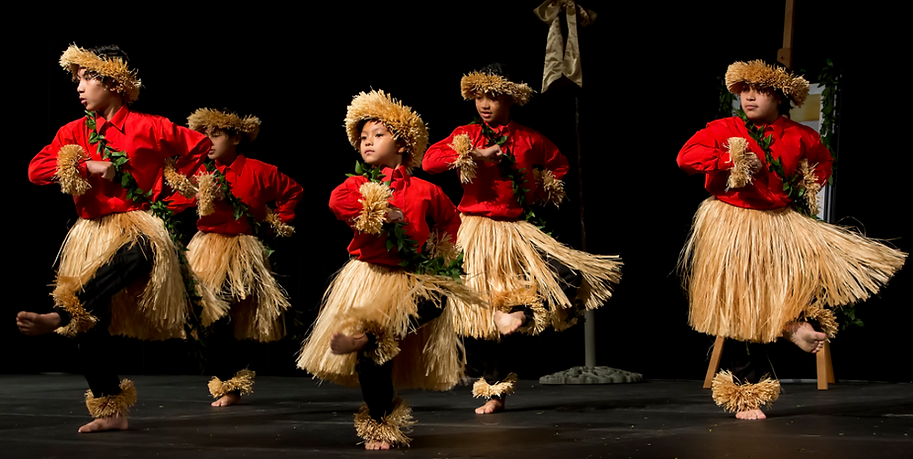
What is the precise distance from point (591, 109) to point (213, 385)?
2290mm

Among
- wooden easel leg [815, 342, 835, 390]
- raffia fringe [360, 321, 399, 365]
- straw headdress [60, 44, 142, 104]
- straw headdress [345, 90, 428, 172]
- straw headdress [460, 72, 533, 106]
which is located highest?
straw headdress [460, 72, 533, 106]

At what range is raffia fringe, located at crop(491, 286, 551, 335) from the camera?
3498 millimetres

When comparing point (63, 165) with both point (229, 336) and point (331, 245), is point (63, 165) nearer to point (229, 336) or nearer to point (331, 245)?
point (229, 336)

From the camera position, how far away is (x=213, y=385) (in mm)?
4070

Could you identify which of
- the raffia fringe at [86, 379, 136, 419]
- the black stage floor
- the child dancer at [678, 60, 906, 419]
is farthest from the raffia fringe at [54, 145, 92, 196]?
the child dancer at [678, 60, 906, 419]

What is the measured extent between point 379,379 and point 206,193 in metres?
1.36

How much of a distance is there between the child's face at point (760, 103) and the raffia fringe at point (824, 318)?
25.9 inches

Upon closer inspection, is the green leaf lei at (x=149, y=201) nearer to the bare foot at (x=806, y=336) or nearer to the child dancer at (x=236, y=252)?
the child dancer at (x=236, y=252)

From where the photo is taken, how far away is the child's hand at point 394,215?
2.64 m

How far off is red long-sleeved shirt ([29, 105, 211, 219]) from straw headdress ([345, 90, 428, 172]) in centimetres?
66

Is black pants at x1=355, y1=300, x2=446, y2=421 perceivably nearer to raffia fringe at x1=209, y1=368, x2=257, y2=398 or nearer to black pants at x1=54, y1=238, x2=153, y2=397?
black pants at x1=54, y1=238, x2=153, y2=397

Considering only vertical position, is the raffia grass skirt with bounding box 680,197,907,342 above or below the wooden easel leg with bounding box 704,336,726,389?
above

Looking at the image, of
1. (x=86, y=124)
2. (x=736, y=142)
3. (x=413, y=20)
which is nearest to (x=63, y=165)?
(x=86, y=124)

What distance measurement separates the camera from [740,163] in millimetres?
3158
